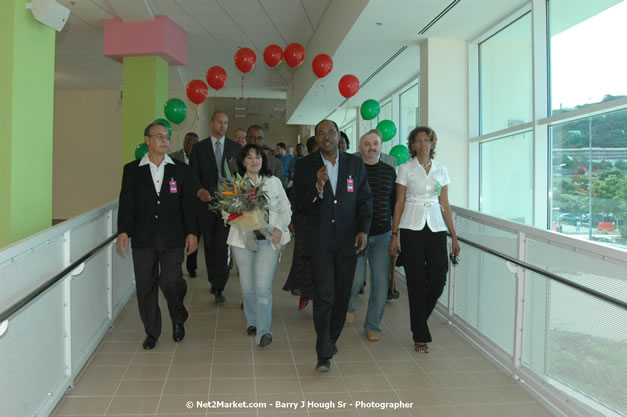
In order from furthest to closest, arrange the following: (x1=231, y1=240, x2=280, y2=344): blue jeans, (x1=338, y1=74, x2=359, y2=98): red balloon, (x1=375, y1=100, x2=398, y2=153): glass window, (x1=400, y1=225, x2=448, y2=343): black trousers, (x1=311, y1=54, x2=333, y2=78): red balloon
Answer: (x1=375, y1=100, x2=398, y2=153): glass window, (x1=338, y1=74, x2=359, y2=98): red balloon, (x1=311, y1=54, x2=333, y2=78): red balloon, (x1=231, y1=240, x2=280, y2=344): blue jeans, (x1=400, y1=225, x2=448, y2=343): black trousers

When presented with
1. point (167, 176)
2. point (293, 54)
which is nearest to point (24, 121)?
point (167, 176)

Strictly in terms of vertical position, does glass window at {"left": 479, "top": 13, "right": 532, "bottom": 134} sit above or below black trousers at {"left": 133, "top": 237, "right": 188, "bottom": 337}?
above

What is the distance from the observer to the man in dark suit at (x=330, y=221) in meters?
3.49

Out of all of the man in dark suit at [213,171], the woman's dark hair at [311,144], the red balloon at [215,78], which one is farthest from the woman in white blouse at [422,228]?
the red balloon at [215,78]

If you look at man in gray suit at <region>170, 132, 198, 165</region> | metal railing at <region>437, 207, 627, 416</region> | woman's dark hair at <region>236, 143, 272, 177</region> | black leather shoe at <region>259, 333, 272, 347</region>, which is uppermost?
man in gray suit at <region>170, 132, 198, 165</region>

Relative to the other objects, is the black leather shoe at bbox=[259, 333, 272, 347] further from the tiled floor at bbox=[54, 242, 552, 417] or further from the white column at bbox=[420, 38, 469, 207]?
the white column at bbox=[420, 38, 469, 207]

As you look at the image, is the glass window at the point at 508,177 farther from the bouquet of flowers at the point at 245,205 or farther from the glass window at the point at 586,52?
the bouquet of flowers at the point at 245,205

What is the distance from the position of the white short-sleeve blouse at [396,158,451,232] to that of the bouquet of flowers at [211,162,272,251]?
3.55 ft

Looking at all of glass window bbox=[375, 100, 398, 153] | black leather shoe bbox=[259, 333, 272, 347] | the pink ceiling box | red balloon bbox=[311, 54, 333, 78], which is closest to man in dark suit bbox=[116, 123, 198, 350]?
black leather shoe bbox=[259, 333, 272, 347]

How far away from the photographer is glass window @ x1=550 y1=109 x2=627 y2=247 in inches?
184

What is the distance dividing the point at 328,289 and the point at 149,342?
157 centimetres

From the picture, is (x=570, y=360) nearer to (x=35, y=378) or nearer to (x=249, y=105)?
(x=35, y=378)

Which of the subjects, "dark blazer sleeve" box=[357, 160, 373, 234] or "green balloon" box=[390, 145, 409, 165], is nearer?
"dark blazer sleeve" box=[357, 160, 373, 234]

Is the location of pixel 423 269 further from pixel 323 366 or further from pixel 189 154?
pixel 189 154
